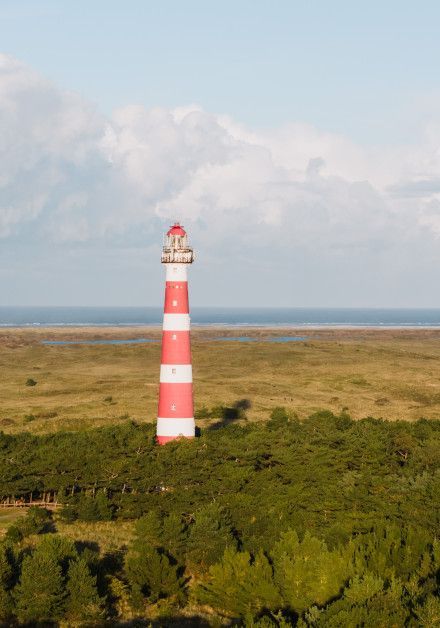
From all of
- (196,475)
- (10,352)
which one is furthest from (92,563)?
(10,352)

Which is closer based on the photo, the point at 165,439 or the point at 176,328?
the point at 176,328

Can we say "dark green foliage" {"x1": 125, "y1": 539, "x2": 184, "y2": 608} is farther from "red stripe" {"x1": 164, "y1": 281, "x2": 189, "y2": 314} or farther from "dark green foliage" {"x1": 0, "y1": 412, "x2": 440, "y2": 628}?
"red stripe" {"x1": 164, "y1": 281, "x2": 189, "y2": 314}

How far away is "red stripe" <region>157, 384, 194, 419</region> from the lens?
1842 inches

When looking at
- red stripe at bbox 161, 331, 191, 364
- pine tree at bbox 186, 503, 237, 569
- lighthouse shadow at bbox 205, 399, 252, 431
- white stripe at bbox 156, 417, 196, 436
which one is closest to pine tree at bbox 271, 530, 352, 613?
pine tree at bbox 186, 503, 237, 569

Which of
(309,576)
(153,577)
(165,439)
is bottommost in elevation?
(153,577)

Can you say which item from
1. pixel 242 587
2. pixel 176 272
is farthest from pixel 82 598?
pixel 176 272

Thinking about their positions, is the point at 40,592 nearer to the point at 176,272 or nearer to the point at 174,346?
the point at 174,346

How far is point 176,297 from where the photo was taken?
46.6 meters

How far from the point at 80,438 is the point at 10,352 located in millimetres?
117979

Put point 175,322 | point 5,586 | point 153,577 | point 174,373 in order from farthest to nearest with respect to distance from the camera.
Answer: point 174,373
point 175,322
point 153,577
point 5,586

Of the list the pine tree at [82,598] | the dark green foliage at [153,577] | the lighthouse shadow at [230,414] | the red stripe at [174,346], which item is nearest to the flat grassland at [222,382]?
the lighthouse shadow at [230,414]

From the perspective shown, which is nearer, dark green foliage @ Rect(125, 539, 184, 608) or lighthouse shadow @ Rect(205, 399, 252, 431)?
dark green foliage @ Rect(125, 539, 184, 608)

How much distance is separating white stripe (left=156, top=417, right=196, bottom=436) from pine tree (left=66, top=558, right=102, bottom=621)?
55.0 feet

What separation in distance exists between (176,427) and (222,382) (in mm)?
65589
